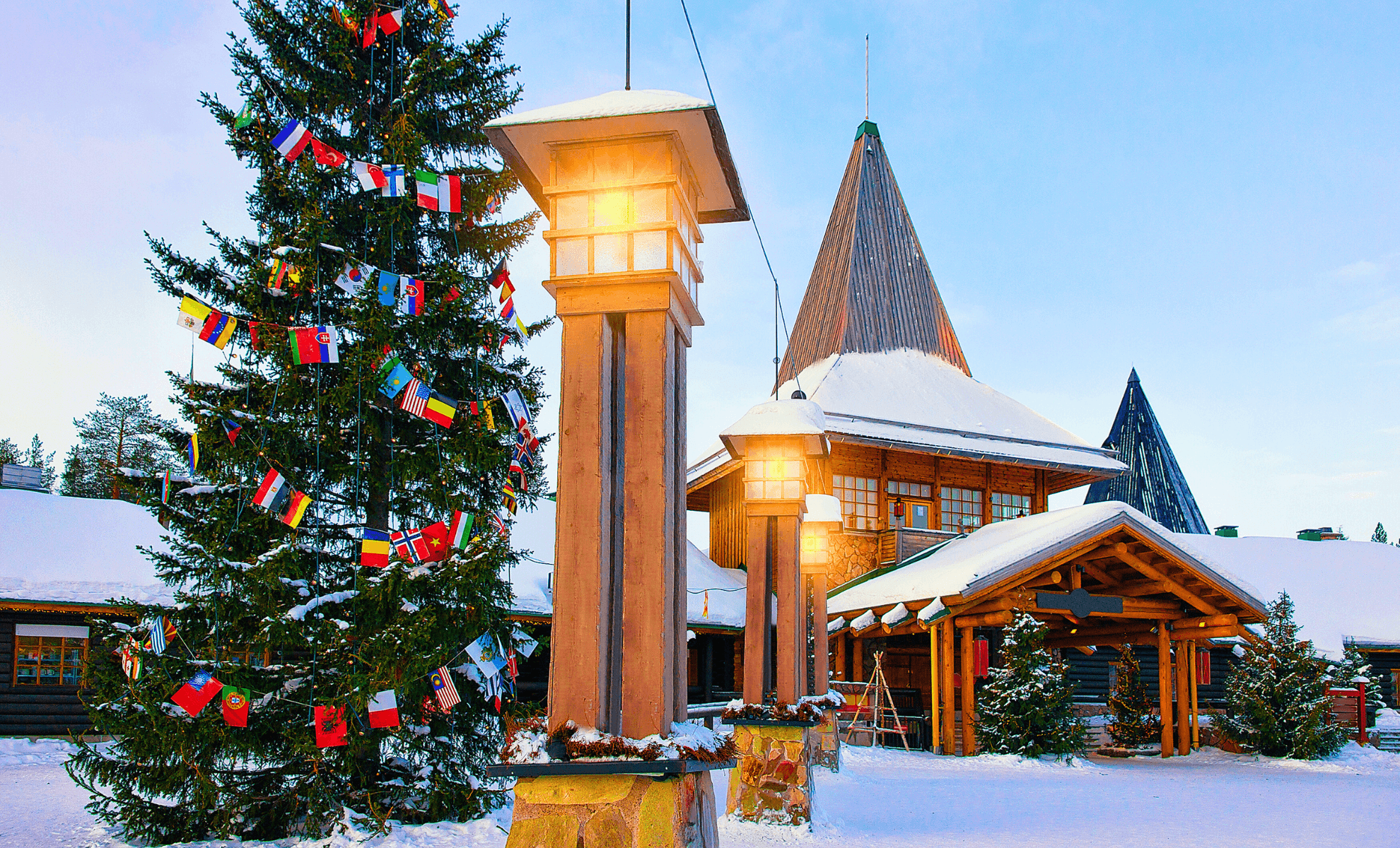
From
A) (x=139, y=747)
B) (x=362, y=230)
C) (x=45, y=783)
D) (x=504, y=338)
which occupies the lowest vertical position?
(x=45, y=783)

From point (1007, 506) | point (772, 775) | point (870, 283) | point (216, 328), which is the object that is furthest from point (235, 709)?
point (870, 283)

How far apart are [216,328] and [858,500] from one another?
15740mm

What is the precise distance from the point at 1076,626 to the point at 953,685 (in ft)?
13.3

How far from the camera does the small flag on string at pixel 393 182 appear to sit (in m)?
8.33

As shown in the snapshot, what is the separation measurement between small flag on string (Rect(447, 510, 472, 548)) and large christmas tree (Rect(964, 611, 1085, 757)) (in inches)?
390

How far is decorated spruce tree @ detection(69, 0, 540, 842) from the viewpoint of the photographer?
775 centimetres

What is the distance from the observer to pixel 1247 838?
339 inches

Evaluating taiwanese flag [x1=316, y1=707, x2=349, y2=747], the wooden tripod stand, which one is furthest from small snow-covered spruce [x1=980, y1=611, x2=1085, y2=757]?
taiwanese flag [x1=316, y1=707, x2=349, y2=747]

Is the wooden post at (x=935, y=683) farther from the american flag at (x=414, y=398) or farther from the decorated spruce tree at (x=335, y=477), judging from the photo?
the american flag at (x=414, y=398)

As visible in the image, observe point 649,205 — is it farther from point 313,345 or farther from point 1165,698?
point 1165,698

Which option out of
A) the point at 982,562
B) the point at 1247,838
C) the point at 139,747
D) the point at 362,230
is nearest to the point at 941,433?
the point at 982,562

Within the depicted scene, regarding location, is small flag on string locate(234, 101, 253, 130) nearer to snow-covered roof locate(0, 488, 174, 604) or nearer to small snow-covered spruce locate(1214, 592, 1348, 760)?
snow-covered roof locate(0, 488, 174, 604)

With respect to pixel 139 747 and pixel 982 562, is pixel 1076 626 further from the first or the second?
pixel 139 747

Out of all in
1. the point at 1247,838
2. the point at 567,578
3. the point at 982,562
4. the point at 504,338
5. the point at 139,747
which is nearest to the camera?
the point at 567,578
